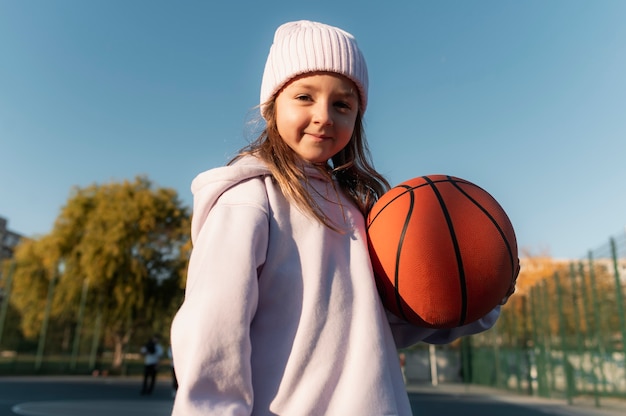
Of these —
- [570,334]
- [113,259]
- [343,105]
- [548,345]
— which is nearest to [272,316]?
[343,105]

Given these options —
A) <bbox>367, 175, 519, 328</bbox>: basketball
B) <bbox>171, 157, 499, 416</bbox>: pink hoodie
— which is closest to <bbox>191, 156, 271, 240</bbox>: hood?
<bbox>171, 157, 499, 416</bbox>: pink hoodie

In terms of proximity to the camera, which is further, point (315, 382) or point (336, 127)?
point (336, 127)

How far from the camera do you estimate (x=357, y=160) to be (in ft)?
6.01

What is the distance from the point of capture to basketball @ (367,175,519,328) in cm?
150

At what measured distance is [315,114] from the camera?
5.01 feet

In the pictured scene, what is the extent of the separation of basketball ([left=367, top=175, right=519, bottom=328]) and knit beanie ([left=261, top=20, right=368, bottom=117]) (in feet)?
1.32

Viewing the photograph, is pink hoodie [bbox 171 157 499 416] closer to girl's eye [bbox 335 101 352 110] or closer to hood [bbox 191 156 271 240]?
hood [bbox 191 156 271 240]

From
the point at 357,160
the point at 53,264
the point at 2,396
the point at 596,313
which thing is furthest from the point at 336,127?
the point at 53,264

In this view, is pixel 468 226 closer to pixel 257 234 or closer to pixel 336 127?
pixel 336 127

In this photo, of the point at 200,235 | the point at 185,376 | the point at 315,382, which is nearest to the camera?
the point at 185,376

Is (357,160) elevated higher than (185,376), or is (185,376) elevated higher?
(357,160)

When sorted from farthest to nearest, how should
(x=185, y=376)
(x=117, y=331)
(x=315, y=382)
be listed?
(x=117, y=331), (x=315, y=382), (x=185, y=376)

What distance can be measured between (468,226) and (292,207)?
0.57 metres

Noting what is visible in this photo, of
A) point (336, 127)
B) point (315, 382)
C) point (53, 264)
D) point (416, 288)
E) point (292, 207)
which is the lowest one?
point (315, 382)
